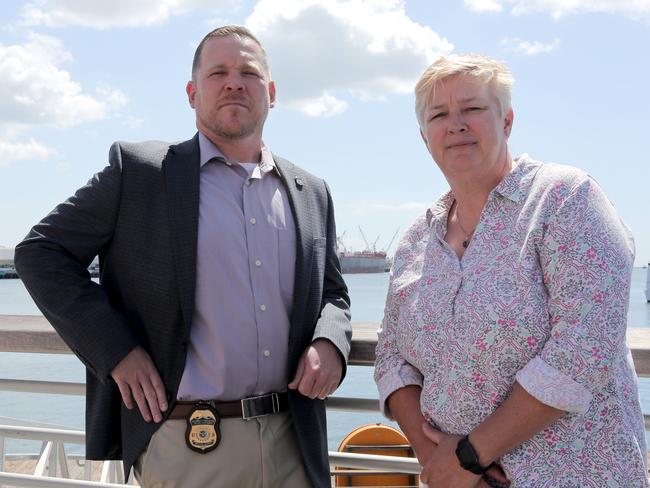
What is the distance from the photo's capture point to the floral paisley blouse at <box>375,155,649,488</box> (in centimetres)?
158

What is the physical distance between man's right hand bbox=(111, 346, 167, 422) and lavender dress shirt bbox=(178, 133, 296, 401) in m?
0.07

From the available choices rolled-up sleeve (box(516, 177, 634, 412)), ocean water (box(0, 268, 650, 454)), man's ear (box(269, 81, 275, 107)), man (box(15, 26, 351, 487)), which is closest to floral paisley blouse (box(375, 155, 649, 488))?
rolled-up sleeve (box(516, 177, 634, 412))

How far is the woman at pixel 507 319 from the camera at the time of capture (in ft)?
5.20

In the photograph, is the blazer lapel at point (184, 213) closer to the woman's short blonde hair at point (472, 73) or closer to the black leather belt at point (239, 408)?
the black leather belt at point (239, 408)

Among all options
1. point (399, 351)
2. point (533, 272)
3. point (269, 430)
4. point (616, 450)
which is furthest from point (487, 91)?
point (269, 430)

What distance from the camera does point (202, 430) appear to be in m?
2.01

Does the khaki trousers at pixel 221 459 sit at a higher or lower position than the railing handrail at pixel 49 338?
lower

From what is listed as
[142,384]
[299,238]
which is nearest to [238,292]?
[299,238]

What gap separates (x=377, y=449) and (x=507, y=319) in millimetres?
1500

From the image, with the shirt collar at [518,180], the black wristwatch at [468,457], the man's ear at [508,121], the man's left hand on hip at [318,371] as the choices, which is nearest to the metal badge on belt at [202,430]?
the man's left hand on hip at [318,371]

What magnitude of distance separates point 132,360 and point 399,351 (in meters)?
0.72

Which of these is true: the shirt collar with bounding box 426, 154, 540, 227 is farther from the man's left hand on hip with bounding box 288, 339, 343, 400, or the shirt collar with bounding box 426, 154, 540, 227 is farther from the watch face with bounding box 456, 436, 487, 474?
the man's left hand on hip with bounding box 288, 339, 343, 400

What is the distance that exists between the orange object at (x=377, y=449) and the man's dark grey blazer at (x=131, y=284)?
0.72 m

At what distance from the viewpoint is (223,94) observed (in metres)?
2.25
